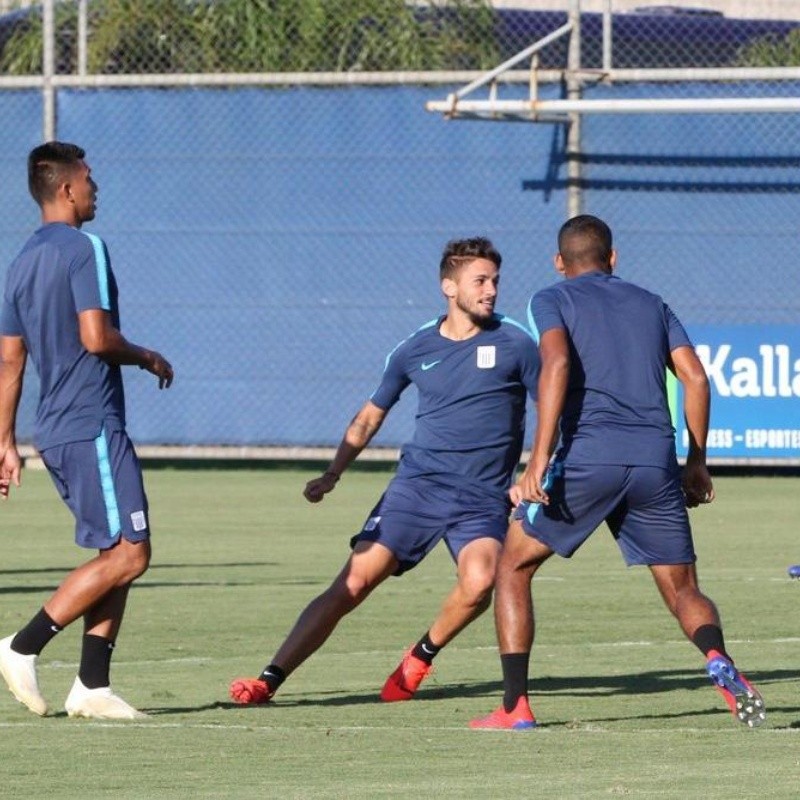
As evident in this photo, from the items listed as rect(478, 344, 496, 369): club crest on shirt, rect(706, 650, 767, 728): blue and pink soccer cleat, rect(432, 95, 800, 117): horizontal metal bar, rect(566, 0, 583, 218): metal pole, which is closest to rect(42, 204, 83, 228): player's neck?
rect(478, 344, 496, 369): club crest on shirt

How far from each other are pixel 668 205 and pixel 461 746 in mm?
13265

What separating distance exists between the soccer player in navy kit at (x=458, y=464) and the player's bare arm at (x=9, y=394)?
1247mm

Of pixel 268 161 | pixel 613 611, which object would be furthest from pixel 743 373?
pixel 613 611

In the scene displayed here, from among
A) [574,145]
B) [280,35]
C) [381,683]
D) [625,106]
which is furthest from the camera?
[280,35]

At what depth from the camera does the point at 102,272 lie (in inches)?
345

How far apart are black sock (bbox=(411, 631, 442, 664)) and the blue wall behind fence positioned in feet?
38.1

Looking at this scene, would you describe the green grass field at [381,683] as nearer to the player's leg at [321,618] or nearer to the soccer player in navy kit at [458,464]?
the player's leg at [321,618]

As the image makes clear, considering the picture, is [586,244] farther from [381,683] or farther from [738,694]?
[381,683]

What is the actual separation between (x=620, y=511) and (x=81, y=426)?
200 cm

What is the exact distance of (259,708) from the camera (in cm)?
917

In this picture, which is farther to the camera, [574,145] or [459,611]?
[574,145]

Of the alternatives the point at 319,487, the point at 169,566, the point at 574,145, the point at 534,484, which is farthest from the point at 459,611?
the point at 574,145

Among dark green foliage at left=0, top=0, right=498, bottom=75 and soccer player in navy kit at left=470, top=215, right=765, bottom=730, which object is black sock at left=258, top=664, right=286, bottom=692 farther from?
dark green foliage at left=0, top=0, right=498, bottom=75

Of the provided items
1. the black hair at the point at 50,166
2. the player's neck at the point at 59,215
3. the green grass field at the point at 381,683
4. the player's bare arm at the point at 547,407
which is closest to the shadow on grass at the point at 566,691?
the green grass field at the point at 381,683
